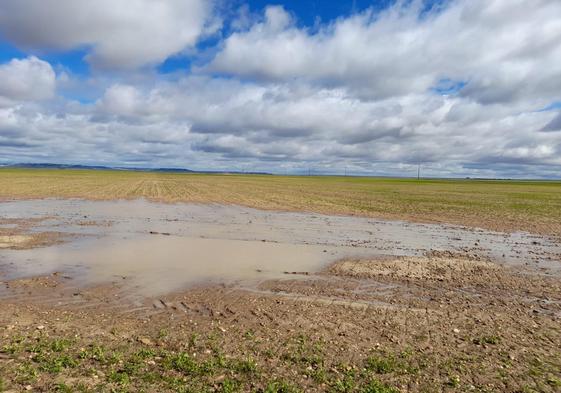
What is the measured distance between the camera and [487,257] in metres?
16.3

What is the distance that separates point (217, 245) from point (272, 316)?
899 cm

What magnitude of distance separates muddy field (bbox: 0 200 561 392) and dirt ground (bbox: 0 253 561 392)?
3 centimetres

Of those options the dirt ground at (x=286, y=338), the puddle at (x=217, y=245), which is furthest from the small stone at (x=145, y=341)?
the puddle at (x=217, y=245)

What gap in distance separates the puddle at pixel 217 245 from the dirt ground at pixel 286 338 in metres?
1.57

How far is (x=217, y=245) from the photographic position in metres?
17.2

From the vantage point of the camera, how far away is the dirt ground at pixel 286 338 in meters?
5.88

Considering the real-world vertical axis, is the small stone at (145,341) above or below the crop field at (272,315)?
above

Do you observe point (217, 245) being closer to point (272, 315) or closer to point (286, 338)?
point (272, 315)

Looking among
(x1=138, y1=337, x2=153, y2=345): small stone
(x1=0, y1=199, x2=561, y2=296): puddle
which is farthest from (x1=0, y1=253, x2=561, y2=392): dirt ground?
(x1=0, y1=199, x2=561, y2=296): puddle

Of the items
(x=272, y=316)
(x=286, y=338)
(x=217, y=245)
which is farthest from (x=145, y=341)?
(x=217, y=245)

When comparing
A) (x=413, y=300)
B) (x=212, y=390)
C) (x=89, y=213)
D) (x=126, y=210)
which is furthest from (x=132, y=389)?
(x=126, y=210)

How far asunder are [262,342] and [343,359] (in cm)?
157

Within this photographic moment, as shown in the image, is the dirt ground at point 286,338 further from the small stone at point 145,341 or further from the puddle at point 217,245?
the puddle at point 217,245

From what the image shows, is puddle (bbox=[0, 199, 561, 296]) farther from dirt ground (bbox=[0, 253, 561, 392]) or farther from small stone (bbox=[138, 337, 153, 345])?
small stone (bbox=[138, 337, 153, 345])
